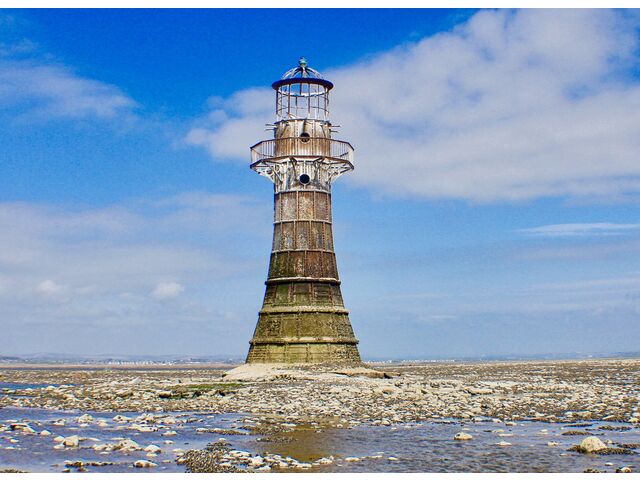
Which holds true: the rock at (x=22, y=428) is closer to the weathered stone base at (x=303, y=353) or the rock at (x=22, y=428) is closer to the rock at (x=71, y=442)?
the rock at (x=71, y=442)

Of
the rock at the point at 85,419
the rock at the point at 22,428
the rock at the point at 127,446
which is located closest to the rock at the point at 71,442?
the rock at the point at 127,446

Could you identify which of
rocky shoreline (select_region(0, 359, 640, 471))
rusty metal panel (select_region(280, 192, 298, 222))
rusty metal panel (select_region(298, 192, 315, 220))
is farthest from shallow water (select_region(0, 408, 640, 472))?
rusty metal panel (select_region(280, 192, 298, 222))

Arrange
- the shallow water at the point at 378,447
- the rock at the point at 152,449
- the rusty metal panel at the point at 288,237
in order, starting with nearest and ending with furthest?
the shallow water at the point at 378,447
the rock at the point at 152,449
the rusty metal panel at the point at 288,237

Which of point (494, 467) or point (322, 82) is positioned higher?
point (322, 82)

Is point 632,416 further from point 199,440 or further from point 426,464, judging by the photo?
point 199,440

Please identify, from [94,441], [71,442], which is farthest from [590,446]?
[71,442]

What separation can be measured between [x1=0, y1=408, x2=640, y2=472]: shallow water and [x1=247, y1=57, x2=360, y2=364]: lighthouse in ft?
66.7

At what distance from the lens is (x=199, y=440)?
61.5ft

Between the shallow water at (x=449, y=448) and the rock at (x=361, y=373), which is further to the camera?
the rock at (x=361, y=373)

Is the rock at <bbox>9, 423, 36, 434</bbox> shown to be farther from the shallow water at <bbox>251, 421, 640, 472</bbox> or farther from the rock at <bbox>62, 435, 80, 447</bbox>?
the shallow water at <bbox>251, 421, 640, 472</bbox>

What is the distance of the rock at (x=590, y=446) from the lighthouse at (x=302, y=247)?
2625 cm

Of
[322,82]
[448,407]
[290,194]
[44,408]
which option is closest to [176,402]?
[44,408]

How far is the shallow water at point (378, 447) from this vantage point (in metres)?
15.2

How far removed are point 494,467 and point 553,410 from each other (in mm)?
10526
